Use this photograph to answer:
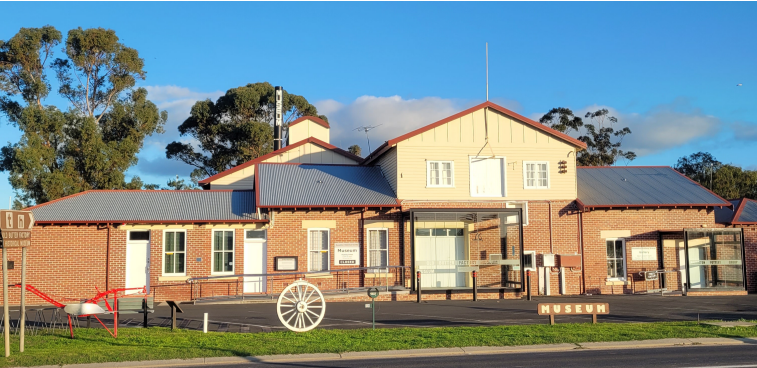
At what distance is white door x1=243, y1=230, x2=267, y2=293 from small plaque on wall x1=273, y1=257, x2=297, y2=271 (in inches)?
18.5

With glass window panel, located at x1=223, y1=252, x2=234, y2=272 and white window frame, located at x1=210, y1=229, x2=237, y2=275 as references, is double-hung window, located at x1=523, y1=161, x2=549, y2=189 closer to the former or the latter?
white window frame, located at x1=210, y1=229, x2=237, y2=275

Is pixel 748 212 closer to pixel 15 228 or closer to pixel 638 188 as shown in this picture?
pixel 638 188

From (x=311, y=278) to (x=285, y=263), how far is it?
1.07 meters

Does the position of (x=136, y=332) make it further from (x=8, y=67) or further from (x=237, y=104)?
(x=237, y=104)

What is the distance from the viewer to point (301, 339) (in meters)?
13.9

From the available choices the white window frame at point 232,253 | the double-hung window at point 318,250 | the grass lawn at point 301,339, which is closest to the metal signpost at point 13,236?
the grass lawn at point 301,339

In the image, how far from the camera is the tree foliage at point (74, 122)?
3544 centimetres

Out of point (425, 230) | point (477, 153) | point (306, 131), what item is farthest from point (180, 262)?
point (306, 131)

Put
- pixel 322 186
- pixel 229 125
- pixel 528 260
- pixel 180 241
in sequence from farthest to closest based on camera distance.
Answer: pixel 229 125 → pixel 322 186 → pixel 528 260 → pixel 180 241

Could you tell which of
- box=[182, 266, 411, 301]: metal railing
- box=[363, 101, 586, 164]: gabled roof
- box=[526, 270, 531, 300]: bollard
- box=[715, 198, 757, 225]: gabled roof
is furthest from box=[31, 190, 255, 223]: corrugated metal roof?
box=[715, 198, 757, 225]: gabled roof

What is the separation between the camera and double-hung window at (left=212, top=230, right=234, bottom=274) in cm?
2436

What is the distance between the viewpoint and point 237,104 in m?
54.4

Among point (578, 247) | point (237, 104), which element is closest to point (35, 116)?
point (237, 104)

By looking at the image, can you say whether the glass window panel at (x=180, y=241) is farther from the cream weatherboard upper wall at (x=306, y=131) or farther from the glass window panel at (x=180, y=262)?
the cream weatherboard upper wall at (x=306, y=131)
